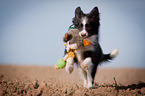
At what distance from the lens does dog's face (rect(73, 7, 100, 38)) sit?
15.0 ft

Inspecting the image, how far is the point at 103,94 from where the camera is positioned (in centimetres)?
418

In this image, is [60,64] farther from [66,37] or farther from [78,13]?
[78,13]

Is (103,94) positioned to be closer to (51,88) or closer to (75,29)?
(51,88)

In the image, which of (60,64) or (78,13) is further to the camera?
(78,13)

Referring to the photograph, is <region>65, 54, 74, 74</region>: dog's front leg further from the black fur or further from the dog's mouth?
the dog's mouth

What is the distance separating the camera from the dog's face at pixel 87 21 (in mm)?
4574

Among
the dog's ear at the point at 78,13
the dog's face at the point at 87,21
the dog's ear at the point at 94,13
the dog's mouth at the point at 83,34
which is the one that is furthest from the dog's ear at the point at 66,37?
the dog's ear at the point at 94,13

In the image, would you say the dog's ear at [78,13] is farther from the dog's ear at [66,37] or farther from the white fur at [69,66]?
the white fur at [69,66]

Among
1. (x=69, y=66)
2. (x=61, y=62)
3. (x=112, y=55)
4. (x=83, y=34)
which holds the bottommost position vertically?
(x=69, y=66)

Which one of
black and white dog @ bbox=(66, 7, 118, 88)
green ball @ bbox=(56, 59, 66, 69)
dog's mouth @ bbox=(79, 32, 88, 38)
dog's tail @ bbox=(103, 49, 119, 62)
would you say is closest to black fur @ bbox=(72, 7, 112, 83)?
black and white dog @ bbox=(66, 7, 118, 88)

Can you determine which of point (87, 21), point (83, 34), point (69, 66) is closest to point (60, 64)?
point (69, 66)

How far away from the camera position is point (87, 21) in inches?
183

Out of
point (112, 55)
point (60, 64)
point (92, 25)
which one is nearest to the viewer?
point (60, 64)

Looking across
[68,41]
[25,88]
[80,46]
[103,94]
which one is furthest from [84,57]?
[25,88]
